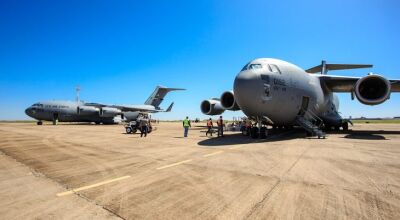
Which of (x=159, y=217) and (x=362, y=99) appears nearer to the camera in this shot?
(x=159, y=217)

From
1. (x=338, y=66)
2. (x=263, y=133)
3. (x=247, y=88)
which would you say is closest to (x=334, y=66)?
(x=338, y=66)

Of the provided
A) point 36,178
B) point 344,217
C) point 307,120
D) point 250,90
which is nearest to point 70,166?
point 36,178

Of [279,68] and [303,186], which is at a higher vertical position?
[279,68]

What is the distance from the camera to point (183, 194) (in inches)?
167

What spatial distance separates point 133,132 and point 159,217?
1840cm

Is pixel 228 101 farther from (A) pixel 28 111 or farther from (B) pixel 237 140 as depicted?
(A) pixel 28 111

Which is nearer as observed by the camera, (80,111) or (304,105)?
(304,105)

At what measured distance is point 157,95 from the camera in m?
50.6

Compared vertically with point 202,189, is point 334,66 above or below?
above

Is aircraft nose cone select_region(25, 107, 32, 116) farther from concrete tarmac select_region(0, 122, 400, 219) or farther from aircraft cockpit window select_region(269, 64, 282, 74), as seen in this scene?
aircraft cockpit window select_region(269, 64, 282, 74)

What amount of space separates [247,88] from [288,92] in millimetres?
2916

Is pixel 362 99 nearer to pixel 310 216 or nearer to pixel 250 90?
pixel 250 90

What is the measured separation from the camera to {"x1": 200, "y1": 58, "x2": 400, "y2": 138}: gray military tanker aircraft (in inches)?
492

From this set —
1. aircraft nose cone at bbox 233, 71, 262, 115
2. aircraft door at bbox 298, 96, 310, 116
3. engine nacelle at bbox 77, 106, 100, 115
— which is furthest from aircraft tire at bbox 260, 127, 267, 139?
engine nacelle at bbox 77, 106, 100, 115
